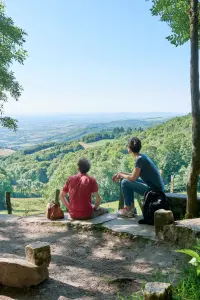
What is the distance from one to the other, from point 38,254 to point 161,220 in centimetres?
213

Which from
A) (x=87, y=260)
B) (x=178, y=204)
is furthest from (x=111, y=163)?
(x=87, y=260)

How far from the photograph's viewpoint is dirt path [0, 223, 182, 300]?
12.8 feet

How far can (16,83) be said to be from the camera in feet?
47.2

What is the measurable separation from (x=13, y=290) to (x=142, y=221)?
275 centimetres

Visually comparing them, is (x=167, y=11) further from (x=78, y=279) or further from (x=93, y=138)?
(x=93, y=138)

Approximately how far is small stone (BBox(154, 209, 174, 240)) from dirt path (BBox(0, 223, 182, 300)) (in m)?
0.20

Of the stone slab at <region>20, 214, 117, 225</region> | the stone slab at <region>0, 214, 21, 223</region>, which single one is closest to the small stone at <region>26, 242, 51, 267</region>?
the stone slab at <region>20, 214, 117, 225</region>

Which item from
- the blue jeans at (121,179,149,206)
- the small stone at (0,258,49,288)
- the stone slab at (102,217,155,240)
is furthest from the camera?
the blue jeans at (121,179,149,206)

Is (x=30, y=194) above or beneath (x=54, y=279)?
beneath

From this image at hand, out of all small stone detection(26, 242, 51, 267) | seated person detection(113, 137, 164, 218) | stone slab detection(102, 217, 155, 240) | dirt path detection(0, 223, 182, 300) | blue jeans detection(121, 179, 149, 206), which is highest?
seated person detection(113, 137, 164, 218)

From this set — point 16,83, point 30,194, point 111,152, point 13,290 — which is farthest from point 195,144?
point 30,194

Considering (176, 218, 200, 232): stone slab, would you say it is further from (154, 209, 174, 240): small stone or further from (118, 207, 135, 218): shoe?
(118, 207, 135, 218): shoe

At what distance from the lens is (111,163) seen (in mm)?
61500

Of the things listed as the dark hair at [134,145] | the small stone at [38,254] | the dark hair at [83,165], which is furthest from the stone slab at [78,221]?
the small stone at [38,254]
